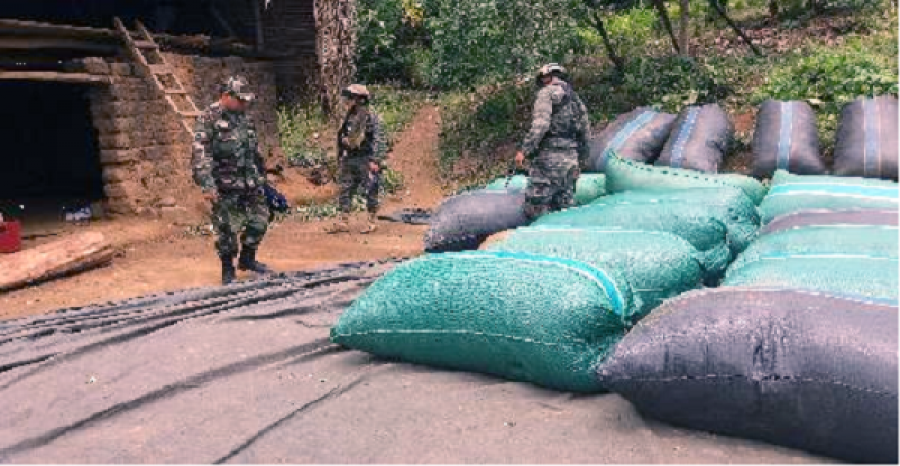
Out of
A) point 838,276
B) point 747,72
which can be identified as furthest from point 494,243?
point 747,72

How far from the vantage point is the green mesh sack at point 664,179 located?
175 inches

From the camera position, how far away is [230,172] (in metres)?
5.38

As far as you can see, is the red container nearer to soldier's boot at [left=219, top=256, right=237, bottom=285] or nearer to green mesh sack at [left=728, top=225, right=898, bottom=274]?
soldier's boot at [left=219, top=256, right=237, bottom=285]

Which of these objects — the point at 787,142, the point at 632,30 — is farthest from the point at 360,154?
the point at 632,30

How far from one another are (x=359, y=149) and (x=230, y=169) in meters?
2.18

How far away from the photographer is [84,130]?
11289mm

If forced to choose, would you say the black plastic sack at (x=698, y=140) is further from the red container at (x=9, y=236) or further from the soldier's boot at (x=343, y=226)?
the red container at (x=9, y=236)

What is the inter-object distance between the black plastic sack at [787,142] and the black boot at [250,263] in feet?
13.2

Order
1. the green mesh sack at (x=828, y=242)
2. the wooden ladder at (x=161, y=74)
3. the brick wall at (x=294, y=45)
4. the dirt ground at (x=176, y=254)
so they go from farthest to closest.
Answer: the brick wall at (x=294, y=45), the wooden ladder at (x=161, y=74), the dirt ground at (x=176, y=254), the green mesh sack at (x=828, y=242)

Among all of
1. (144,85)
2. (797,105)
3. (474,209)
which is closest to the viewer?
(474,209)

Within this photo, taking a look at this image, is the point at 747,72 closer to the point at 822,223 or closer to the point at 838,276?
the point at 822,223

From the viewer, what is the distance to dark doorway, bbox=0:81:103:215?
1120cm

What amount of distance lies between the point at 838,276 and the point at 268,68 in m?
9.63

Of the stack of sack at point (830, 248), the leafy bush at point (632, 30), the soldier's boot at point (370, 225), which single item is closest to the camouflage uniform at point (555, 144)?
the stack of sack at point (830, 248)
